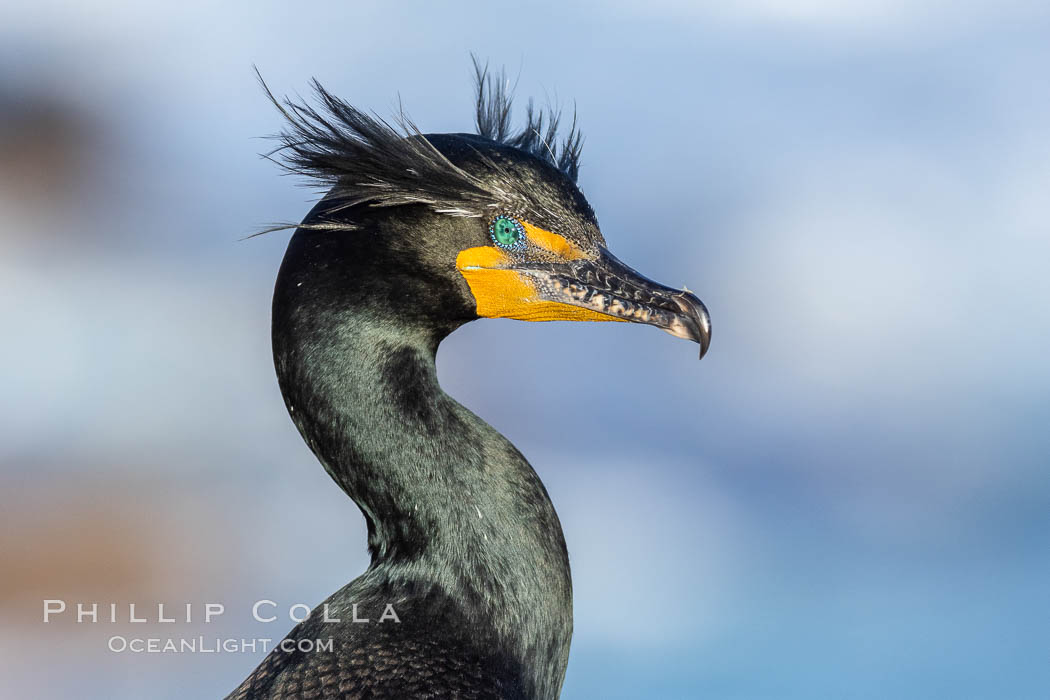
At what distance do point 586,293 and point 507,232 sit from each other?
0.64ft

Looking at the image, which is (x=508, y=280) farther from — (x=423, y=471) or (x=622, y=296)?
(x=423, y=471)

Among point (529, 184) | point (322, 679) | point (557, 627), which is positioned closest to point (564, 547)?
point (557, 627)

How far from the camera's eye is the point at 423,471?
2.26 meters

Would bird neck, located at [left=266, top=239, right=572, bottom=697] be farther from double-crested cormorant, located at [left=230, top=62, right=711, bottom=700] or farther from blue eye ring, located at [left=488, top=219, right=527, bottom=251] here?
blue eye ring, located at [left=488, top=219, right=527, bottom=251]

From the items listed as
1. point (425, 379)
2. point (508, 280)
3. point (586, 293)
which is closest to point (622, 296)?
point (586, 293)

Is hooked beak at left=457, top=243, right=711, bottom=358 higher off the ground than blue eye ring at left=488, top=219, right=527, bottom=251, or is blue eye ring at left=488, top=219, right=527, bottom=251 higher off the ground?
blue eye ring at left=488, top=219, right=527, bottom=251

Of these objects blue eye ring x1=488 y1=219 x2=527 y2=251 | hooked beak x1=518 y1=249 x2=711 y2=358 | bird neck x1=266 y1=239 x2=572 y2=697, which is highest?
blue eye ring x1=488 y1=219 x2=527 y2=251

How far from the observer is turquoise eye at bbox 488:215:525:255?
7.53 ft

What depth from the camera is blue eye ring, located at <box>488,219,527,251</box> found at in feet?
7.53

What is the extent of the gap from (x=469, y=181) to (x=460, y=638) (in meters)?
0.86

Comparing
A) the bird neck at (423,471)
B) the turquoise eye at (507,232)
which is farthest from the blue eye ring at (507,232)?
the bird neck at (423,471)

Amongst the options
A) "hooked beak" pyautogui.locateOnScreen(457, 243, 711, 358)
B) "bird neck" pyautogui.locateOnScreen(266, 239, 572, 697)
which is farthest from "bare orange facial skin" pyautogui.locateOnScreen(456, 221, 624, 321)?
"bird neck" pyautogui.locateOnScreen(266, 239, 572, 697)

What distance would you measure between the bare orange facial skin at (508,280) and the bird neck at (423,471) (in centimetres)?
14

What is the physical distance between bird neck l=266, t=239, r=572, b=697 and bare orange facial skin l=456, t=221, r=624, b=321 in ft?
0.46
